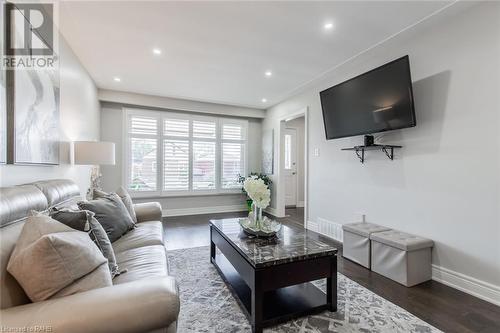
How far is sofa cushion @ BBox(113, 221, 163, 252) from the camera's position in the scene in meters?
1.99

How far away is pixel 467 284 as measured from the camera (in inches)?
83.7

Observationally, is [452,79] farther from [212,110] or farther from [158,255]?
[212,110]

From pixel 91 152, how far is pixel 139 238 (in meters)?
1.44

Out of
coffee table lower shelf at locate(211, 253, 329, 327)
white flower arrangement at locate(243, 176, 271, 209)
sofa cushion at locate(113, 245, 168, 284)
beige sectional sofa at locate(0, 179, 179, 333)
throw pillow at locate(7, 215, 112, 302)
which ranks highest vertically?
white flower arrangement at locate(243, 176, 271, 209)

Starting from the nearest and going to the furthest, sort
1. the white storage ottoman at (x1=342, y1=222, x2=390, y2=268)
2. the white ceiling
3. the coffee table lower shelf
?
1. the coffee table lower shelf
2. the white ceiling
3. the white storage ottoman at (x1=342, y1=222, x2=390, y2=268)

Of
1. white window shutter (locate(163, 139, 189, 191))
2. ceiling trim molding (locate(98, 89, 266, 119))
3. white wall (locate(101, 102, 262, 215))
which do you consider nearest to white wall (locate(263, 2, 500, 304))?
ceiling trim molding (locate(98, 89, 266, 119))

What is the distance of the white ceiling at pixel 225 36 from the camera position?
2.14 m

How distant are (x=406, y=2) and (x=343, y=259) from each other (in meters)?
2.72

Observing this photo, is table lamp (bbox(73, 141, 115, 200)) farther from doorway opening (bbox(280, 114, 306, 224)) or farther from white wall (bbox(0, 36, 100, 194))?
doorway opening (bbox(280, 114, 306, 224))

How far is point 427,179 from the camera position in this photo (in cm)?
244

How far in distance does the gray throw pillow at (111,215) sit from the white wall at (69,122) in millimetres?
463

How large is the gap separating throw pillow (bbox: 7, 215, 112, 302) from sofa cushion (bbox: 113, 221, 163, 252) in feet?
2.96

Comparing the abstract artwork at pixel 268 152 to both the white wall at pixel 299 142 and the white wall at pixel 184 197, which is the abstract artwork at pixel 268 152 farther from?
the white wall at pixel 299 142

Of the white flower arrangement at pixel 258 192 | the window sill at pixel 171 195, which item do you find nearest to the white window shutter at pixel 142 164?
the window sill at pixel 171 195
